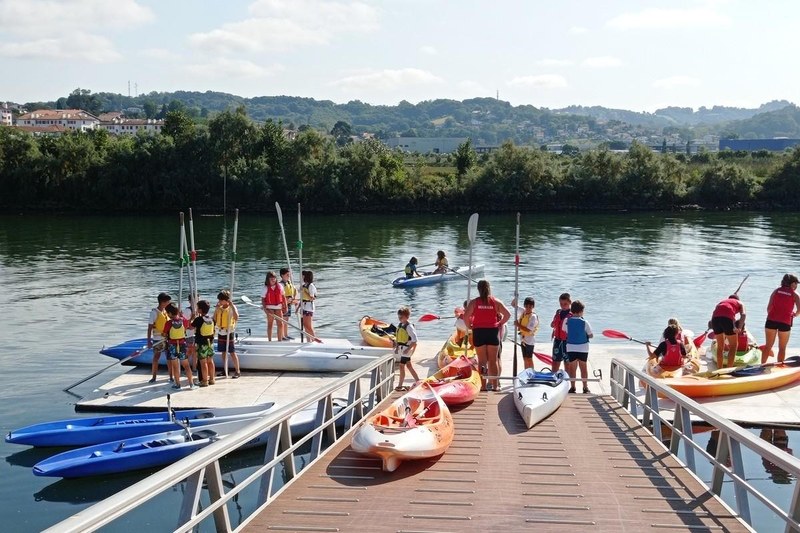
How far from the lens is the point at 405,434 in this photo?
8.80 meters

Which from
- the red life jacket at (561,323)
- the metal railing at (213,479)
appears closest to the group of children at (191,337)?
the metal railing at (213,479)

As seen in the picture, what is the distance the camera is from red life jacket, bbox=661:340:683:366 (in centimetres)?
1592

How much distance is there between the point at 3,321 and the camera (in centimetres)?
2689

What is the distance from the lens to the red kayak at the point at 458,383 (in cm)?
1172

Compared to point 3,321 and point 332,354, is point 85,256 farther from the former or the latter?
point 332,354

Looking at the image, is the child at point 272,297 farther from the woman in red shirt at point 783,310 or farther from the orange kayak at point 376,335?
the woman in red shirt at point 783,310

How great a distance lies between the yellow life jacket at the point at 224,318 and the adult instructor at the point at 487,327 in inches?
213

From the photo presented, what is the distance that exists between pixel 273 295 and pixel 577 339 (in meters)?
7.78

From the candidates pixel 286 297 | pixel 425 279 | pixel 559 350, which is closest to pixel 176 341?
pixel 286 297

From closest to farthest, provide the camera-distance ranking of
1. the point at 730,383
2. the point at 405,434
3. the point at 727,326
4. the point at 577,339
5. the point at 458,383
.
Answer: the point at 405,434 < the point at 458,383 < the point at 577,339 < the point at 730,383 < the point at 727,326

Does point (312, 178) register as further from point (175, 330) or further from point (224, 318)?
point (175, 330)

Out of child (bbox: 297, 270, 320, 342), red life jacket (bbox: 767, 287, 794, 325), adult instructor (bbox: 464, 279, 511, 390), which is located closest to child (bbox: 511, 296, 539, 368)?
adult instructor (bbox: 464, 279, 511, 390)

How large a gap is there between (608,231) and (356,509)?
179 feet

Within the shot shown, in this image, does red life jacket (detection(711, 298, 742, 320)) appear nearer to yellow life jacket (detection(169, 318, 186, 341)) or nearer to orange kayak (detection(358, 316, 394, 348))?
orange kayak (detection(358, 316, 394, 348))
